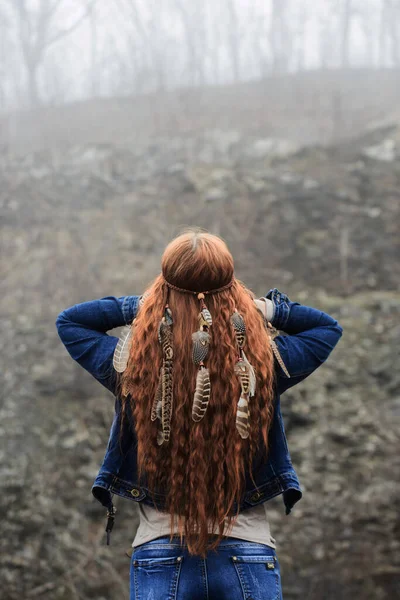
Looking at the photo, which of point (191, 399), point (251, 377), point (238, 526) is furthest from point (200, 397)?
point (238, 526)

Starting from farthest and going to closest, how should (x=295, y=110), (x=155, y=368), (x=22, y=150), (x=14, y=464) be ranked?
(x=295, y=110), (x=22, y=150), (x=14, y=464), (x=155, y=368)

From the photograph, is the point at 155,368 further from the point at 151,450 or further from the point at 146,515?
the point at 146,515

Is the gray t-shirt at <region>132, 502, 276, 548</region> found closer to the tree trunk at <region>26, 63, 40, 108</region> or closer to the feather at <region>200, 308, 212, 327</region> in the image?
the feather at <region>200, 308, 212, 327</region>

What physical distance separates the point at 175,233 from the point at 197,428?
7311 millimetres

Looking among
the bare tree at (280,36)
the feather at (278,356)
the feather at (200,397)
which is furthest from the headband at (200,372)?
the bare tree at (280,36)

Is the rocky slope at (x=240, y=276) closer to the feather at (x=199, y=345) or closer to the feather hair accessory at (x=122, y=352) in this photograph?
the feather hair accessory at (x=122, y=352)

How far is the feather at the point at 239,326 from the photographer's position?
66.4 inches

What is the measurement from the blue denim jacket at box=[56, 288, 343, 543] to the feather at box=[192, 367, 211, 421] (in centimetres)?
25

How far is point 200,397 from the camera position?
1604 mm

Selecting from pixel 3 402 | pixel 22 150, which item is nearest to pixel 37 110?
pixel 22 150

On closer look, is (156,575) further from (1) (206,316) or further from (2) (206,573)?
(1) (206,316)

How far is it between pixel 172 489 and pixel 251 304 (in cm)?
58

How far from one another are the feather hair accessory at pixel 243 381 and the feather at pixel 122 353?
320 millimetres

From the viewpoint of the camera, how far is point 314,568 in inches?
187
